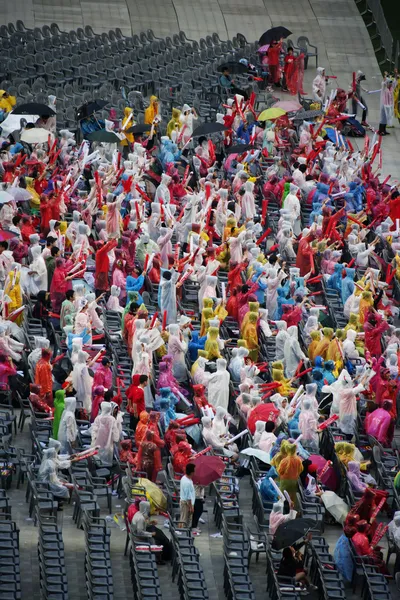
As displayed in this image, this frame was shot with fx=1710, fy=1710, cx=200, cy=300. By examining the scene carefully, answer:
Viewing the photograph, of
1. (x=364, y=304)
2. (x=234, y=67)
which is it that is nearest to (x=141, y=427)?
(x=364, y=304)

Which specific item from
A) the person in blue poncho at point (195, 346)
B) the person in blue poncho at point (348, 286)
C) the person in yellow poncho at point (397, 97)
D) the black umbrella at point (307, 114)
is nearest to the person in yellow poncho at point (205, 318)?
the person in blue poncho at point (195, 346)

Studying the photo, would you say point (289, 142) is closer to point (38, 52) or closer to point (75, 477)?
point (38, 52)

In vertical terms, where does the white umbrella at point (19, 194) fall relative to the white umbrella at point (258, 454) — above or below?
below

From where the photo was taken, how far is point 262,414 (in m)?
27.2

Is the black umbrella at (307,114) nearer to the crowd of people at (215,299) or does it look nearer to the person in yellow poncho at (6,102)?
the crowd of people at (215,299)

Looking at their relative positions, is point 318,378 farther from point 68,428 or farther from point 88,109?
point 88,109

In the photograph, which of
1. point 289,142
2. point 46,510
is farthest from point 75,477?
point 289,142

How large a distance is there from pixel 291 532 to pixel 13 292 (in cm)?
821

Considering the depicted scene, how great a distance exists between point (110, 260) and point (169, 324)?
6.48ft

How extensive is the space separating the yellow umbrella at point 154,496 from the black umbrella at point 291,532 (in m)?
2.39

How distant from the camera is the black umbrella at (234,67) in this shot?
138 ft

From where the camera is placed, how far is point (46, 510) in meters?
25.8

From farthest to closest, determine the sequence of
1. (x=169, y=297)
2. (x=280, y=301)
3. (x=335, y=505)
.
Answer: (x=280, y=301)
(x=169, y=297)
(x=335, y=505)

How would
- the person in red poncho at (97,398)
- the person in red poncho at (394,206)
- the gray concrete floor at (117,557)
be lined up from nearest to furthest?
the gray concrete floor at (117,557), the person in red poncho at (97,398), the person in red poncho at (394,206)
